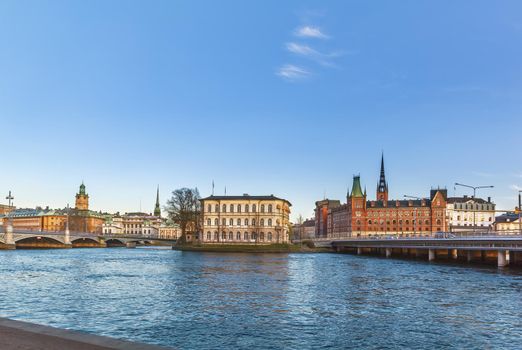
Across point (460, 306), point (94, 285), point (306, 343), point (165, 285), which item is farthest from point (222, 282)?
point (306, 343)

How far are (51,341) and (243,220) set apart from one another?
126842 millimetres

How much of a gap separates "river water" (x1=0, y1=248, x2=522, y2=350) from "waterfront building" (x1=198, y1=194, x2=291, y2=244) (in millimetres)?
88138

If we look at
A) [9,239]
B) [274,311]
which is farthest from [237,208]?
[274,311]

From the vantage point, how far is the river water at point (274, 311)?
77.3 ft

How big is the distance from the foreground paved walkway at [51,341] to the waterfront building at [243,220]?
121 metres

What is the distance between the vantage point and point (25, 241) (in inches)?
6565

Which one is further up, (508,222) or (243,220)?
(243,220)

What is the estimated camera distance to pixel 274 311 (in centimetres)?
3098

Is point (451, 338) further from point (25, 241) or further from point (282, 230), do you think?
point (25, 241)

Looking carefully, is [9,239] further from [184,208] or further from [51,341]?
[51,341]

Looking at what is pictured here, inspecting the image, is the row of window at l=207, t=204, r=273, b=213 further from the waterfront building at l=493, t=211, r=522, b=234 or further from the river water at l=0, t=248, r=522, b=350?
the waterfront building at l=493, t=211, r=522, b=234

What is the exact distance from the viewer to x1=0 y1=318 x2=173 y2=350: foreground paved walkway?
1380 centimetres

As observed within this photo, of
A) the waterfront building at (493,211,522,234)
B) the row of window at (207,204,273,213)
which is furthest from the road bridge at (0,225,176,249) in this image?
the waterfront building at (493,211,522,234)

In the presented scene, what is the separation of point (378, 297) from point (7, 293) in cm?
2805
